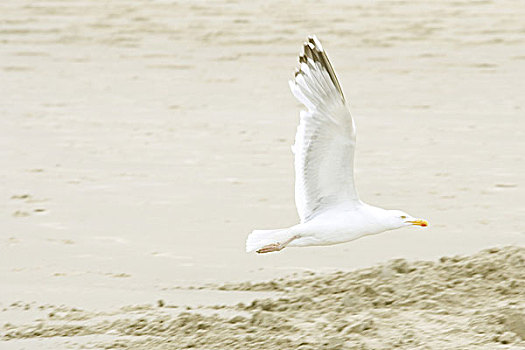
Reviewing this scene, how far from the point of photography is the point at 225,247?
7.67 m

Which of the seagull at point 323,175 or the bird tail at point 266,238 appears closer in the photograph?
the seagull at point 323,175

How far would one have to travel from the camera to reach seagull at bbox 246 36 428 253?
6184 millimetres

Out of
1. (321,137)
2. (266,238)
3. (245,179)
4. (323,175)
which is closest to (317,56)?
(321,137)

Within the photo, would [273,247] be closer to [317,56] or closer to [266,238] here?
[266,238]

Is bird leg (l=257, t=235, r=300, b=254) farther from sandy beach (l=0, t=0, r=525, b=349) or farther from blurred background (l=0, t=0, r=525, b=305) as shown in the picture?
blurred background (l=0, t=0, r=525, b=305)

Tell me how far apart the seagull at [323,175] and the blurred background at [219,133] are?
0.72 m

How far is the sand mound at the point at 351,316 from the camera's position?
5703mm

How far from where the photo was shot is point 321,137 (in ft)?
20.7

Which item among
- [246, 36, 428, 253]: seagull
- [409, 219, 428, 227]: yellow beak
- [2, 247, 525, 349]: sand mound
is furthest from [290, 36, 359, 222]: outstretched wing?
[2, 247, 525, 349]: sand mound

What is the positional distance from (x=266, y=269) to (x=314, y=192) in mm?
852

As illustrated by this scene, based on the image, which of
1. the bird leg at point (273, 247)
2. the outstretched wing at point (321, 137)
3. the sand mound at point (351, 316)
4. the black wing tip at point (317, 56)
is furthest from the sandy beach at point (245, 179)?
the black wing tip at point (317, 56)

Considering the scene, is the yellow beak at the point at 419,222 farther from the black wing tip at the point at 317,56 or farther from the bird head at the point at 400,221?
the black wing tip at the point at 317,56

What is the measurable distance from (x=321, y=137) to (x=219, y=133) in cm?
470

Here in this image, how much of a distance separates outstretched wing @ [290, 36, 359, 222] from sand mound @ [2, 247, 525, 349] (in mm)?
537
